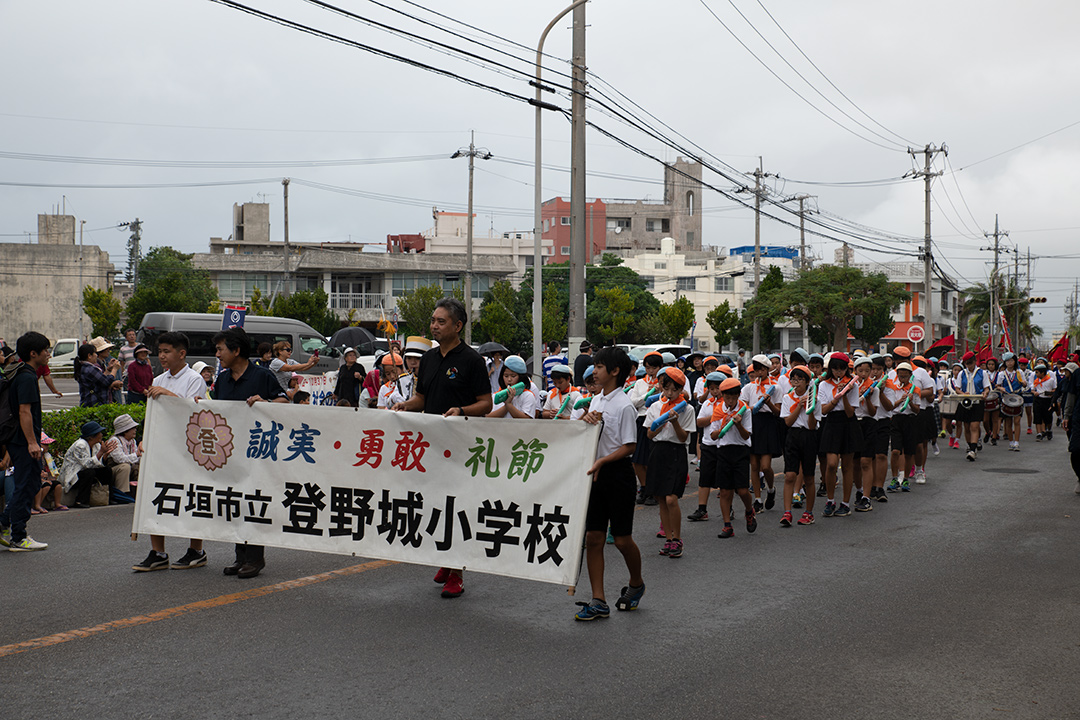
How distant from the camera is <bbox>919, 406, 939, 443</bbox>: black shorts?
13.5 m

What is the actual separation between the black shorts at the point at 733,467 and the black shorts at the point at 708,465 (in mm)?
183

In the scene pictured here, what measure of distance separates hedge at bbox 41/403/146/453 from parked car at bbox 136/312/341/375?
1469cm

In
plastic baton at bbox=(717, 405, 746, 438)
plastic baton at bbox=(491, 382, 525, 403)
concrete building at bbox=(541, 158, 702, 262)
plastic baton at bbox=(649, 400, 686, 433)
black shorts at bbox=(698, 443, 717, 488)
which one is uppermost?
concrete building at bbox=(541, 158, 702, 262)

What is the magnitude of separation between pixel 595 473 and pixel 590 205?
83.9m

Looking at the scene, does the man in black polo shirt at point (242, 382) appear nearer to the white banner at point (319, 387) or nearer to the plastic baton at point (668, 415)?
the plastic baton at point (668, 415)

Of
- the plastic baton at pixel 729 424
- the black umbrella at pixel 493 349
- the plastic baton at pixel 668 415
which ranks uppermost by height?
the black umbrella at pixel 493 349

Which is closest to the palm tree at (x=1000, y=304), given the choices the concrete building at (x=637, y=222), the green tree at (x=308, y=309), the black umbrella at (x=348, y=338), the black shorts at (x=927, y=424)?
the concrete building at (x=637, y=222)

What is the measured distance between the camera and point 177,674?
4.93 meters

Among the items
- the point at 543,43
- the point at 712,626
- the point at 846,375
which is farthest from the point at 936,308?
the point at 712,626

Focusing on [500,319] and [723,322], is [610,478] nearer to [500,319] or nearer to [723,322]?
[500,319]

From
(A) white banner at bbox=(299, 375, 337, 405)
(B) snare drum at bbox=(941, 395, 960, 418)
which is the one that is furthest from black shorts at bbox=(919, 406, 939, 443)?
(A) white banner at bbox=(299, 375, 337, 405)

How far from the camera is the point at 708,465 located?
381 inches

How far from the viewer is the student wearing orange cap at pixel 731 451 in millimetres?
9203

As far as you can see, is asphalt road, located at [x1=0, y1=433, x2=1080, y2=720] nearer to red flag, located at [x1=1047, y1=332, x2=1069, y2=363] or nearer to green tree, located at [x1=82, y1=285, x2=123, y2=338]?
red flag, located at [x1=1047, y1=332, x2=1069, y2=363]
